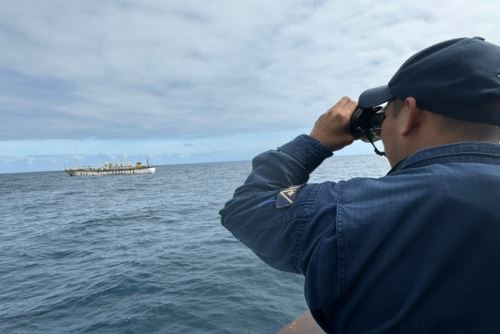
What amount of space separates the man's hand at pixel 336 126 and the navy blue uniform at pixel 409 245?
1.41 ft

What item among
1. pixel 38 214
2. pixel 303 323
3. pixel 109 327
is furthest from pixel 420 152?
pixel 38 214

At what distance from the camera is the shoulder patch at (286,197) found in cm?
132

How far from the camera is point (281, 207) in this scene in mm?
1333

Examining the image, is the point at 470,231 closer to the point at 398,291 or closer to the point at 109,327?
the point at 398,291

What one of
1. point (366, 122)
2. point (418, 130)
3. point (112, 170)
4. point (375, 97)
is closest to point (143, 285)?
point (366, 122)

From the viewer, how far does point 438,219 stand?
1.01m

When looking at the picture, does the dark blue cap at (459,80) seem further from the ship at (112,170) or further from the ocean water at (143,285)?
the ship at (112,170)

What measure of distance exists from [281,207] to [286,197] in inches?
1.8

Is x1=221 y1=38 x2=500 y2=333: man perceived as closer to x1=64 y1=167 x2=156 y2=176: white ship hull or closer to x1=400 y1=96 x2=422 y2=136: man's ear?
x1=400 y1=96 x2=422 y2=136: man's ear

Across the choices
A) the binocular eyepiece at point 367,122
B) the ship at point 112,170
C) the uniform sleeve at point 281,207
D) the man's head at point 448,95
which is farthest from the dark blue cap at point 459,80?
the ship at point 112,170

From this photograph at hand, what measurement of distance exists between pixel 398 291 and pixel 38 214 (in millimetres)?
32661

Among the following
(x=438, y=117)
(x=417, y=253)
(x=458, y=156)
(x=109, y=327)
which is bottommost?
(x=109, y=327)

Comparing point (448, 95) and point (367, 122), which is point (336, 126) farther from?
A: point (448, 95)

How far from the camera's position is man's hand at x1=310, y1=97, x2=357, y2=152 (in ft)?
5.31
